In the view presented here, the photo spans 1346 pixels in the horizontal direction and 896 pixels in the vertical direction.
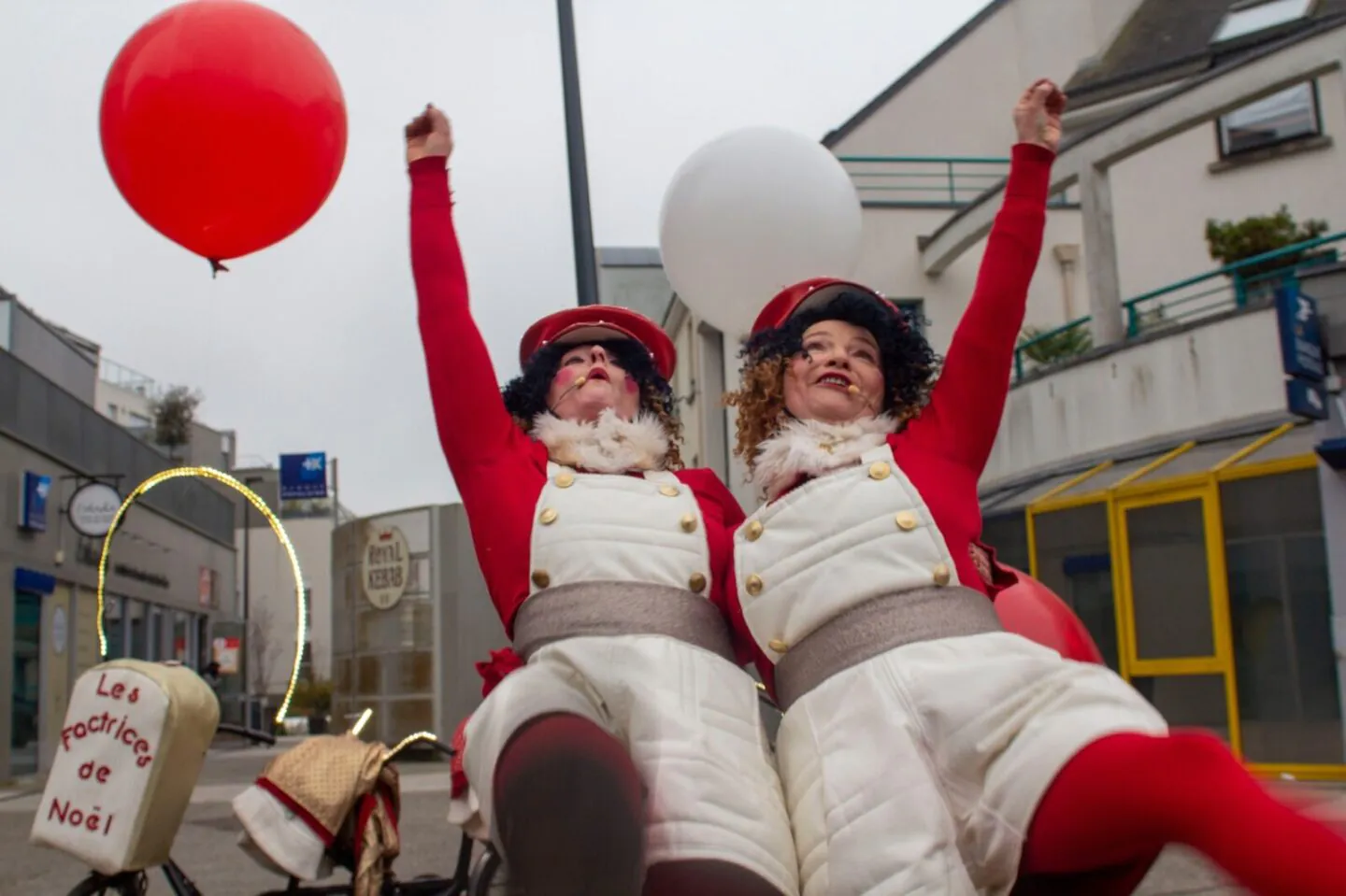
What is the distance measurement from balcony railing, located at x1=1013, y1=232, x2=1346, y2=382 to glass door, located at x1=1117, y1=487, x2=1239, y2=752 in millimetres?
1916

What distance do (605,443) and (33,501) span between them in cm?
1842

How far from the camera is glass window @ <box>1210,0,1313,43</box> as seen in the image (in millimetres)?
18031

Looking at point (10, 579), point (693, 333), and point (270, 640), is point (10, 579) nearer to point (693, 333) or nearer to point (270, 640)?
point (693, 333)

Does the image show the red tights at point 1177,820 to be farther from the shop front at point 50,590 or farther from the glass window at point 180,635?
the glass window at point 180,635

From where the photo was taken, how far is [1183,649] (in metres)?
12.3

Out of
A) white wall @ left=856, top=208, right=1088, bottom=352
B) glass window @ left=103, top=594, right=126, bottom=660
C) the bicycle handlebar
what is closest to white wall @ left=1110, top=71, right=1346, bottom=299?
white wall @ left=856, top=208, right=1088, bottom=352

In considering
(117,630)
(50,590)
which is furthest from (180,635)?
(50,590)

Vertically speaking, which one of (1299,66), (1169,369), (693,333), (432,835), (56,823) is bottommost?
(432,835)

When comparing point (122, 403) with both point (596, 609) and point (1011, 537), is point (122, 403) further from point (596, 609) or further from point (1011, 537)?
point (596, 609)

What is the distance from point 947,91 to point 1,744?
52.3 feet

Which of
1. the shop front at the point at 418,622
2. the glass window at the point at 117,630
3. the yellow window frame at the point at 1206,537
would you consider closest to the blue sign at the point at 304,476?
the glass window at the point at 117,630

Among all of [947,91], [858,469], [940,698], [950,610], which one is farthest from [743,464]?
[947,91]

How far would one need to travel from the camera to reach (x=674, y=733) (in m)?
2.60

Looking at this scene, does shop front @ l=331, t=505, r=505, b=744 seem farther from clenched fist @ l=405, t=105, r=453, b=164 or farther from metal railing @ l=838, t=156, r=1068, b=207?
clenched fist @ l=405, t=105, r=453, b=164
